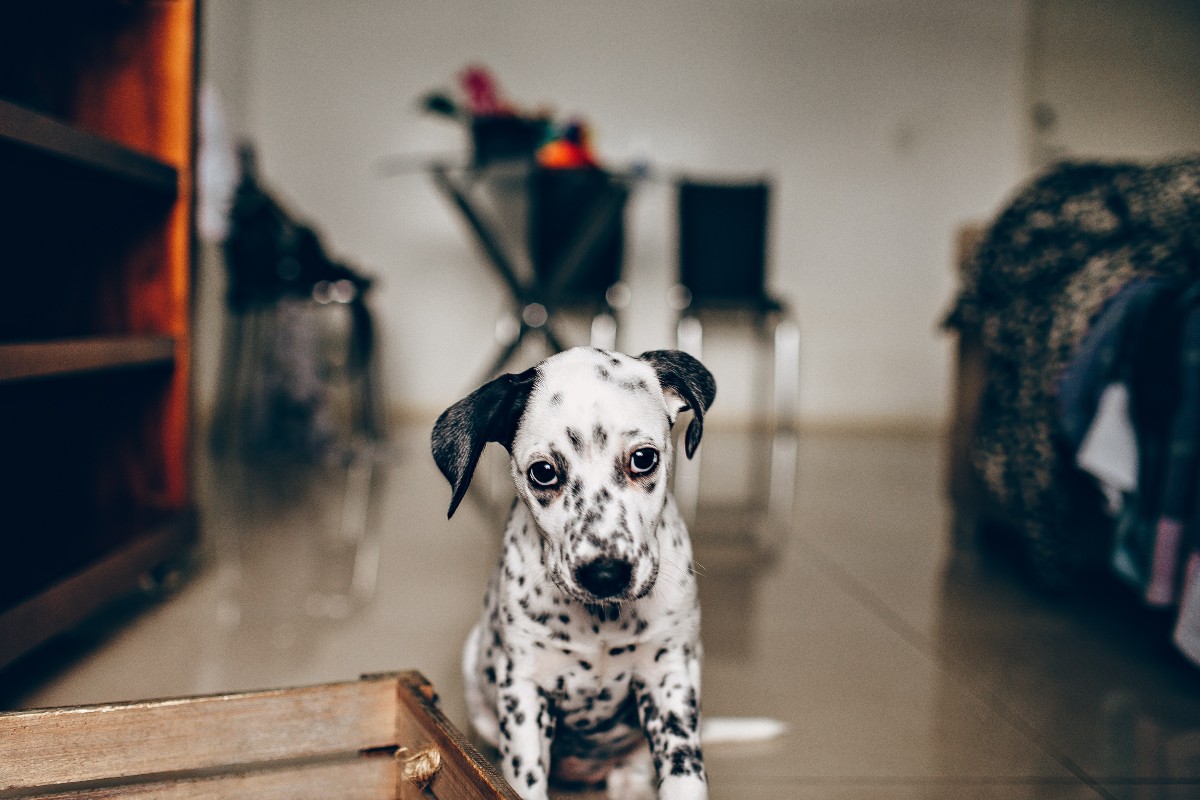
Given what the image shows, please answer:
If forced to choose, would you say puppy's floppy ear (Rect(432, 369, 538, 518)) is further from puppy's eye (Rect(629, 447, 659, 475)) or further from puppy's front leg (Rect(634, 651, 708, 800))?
puppy's front leg (Rect(634, 651, 708, 800))

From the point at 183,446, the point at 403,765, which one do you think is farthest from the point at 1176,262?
the point at 183,446

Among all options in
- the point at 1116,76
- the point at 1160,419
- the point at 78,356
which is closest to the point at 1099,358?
the point at 1160,419

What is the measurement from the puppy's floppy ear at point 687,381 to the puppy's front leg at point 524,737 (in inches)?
10.9

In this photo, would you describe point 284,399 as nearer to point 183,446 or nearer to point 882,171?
point 183,446

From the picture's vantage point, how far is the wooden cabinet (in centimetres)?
152

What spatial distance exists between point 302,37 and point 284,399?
2004mm

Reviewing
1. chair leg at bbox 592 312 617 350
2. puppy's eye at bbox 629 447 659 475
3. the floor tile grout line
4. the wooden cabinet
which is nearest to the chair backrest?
chair leg at bbox 592 312 617 350

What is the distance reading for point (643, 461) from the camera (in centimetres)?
72

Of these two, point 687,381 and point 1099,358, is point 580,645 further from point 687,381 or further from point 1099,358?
point 1099,358

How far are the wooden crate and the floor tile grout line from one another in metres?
0.79

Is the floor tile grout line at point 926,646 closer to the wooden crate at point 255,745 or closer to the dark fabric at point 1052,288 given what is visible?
the dark fabric at point 1052,288

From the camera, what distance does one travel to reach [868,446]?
400 cm

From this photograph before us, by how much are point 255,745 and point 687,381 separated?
0.53 m

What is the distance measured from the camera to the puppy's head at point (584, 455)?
68 cm
